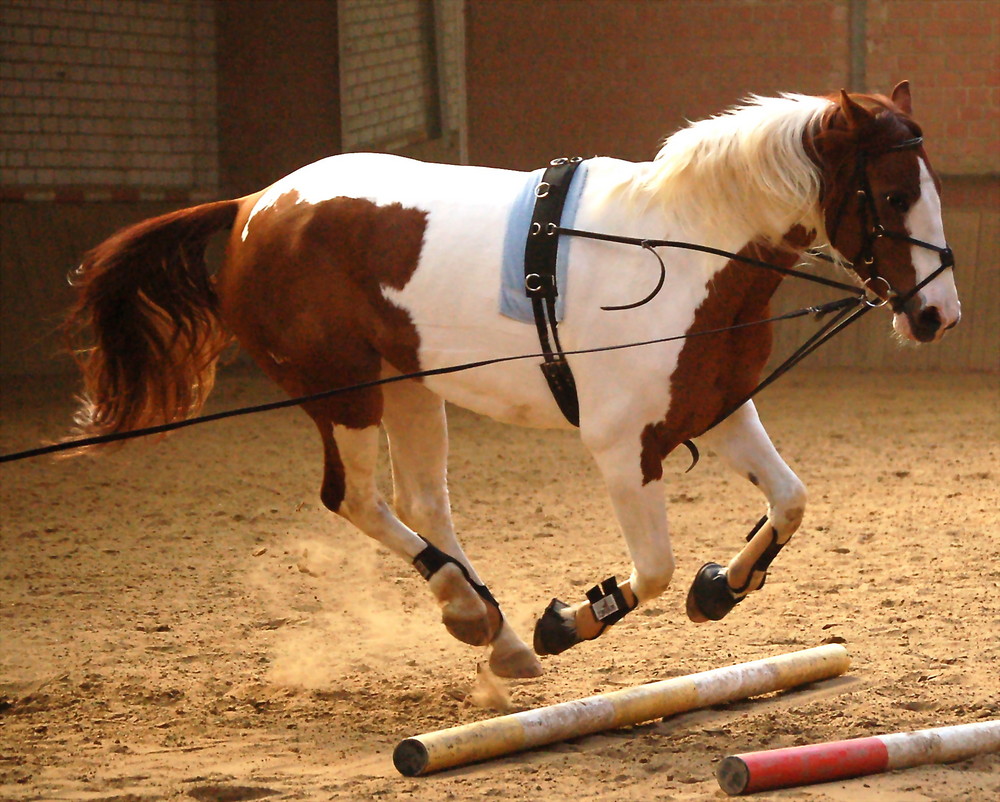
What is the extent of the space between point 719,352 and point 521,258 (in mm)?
579

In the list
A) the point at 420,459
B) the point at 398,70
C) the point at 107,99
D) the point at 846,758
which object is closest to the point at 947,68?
the point at 398,70

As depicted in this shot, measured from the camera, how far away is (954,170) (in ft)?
33.2

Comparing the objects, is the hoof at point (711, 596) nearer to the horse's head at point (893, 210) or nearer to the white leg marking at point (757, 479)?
→ the white leg marking at point (757, 479)

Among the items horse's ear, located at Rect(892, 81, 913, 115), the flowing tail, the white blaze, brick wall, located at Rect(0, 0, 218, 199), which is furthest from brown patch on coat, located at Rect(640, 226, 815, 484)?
brick wall, located at Rect(0, 0, 218, 199)

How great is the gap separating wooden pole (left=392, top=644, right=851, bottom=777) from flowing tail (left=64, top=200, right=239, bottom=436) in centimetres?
161

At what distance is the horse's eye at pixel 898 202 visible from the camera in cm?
319

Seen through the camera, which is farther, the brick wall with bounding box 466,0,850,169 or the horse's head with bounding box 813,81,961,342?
the brick wall with bounding box 466,0,850,169

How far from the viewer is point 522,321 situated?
3.52 m

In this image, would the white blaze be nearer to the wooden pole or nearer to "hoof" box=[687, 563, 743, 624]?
"hoof" box=[687, 563, 743, 624]

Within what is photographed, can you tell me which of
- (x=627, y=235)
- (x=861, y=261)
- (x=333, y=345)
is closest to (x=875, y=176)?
(x=861, y=261)

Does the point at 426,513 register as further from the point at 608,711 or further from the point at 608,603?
the point at 608,711

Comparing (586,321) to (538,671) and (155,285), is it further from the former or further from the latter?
(155,285)

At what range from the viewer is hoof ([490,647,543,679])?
374 centimetres

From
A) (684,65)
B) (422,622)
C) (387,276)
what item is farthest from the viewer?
(684,65)
